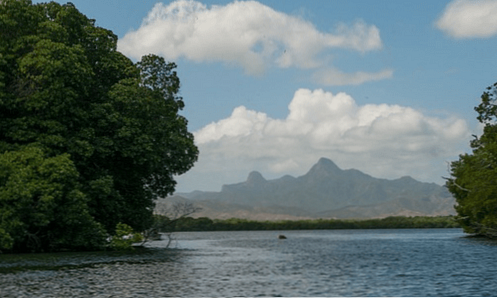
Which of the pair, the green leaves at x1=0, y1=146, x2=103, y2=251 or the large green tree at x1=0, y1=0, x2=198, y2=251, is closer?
the green leaves at x1=0, y1=146, x2=103, y2=251

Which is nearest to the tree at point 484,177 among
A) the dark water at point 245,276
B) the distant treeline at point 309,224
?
the dark water at point 245,276

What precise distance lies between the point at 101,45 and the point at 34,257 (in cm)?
2388

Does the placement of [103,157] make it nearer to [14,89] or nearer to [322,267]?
[14,89]

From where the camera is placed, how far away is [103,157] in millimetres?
59500

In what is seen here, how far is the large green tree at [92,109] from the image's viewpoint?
55.9 metres

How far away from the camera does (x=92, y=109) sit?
2406 inches

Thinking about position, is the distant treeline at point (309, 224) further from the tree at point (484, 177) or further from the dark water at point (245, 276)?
the dark water at point (245, 276)

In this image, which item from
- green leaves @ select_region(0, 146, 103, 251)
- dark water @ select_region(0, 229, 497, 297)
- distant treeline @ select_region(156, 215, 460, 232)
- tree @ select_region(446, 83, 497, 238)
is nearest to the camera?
dark water @ select_region(0, 229, 497, 297)

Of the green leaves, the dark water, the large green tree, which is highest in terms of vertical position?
the large green tree

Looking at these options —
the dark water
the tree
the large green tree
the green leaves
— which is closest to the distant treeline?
the tree

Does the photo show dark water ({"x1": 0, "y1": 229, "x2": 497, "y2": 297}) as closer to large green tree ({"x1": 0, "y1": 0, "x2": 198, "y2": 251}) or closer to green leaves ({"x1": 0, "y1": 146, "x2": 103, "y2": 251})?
green leaves ({"x1": 0, "y1": 146, "x2": 103, "y2": 251})

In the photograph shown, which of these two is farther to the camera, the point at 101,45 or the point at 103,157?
the point at 101,45

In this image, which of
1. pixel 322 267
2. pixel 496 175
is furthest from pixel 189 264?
pixel 496 175

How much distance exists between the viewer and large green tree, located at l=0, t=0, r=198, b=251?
5591cm
